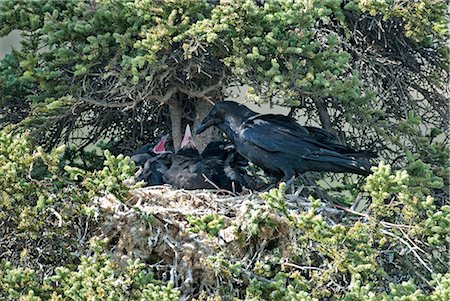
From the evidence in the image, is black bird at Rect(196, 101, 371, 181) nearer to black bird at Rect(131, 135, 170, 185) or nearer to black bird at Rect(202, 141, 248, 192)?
black bird at Rect(202, 141, 248, 192)

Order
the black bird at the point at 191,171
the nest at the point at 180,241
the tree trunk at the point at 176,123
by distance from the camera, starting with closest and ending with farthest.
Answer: the nest at the point at 180,241 → the black bird at the point at 191,171 → the tree trunk at the point at 176,123

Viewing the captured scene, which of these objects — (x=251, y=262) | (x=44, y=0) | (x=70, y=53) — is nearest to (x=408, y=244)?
(x=251, y=262)

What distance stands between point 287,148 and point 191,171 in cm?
71

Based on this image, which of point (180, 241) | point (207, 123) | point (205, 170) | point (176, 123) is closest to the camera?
point (180, 241)

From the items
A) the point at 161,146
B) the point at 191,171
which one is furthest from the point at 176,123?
the point at 191,171

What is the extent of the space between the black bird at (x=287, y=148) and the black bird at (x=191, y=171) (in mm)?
245

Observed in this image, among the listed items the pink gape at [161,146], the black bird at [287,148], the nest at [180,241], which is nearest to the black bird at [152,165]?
the pink gape at [161,146]

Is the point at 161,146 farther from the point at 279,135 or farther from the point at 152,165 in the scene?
the point at 279,135

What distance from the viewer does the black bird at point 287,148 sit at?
5949mm

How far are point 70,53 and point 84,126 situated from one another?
1.14 metres

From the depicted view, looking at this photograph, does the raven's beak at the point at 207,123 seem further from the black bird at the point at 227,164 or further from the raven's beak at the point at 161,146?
the raven's beak at the point at 161,146

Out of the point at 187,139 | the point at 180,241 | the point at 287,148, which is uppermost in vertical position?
the point at 287,148

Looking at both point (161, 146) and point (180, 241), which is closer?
point (180, 241)

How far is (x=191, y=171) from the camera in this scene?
632cm
